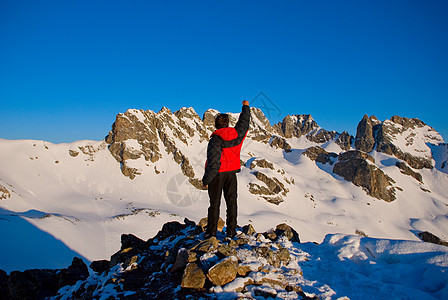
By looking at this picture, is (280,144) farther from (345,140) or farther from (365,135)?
(365,135)

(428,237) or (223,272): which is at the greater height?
(223,272)

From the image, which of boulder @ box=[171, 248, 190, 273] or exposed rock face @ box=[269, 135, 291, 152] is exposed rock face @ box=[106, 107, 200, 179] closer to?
exposed rock face @ box=[269, 135, 291, 152]

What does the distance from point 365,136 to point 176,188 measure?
457 ft

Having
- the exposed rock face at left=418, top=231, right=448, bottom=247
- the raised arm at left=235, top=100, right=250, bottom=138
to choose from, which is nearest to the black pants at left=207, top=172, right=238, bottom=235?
the raised arm at left=235, top=100, right=250, bottom=138

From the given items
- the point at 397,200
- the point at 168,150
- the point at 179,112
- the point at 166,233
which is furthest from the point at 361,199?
the point at 166,233

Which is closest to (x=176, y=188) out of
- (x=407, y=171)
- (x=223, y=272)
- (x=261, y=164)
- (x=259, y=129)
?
(x=261, y=164)

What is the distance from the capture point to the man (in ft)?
20.8

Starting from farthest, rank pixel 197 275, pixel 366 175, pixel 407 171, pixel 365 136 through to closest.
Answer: pixel 365 136
pixel 407 171
pixel 366 175
pixel 197 275

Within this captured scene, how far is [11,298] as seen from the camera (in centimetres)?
847

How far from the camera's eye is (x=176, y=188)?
75.1 m

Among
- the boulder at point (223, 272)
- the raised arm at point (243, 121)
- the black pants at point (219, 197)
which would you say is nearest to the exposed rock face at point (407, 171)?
the black pants at point (219, 197)

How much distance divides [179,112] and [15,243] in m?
103

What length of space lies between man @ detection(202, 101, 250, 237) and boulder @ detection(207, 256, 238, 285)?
176cm

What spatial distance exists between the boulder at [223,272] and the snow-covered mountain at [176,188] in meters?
23.0
